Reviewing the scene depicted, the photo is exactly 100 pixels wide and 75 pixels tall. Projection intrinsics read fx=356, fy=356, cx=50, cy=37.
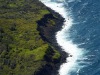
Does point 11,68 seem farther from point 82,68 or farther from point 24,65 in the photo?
point 82,68

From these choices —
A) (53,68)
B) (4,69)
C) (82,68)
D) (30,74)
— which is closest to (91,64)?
(82,68)

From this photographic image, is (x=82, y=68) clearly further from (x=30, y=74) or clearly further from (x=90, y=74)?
(x=30, y=74)

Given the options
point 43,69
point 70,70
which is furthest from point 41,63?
point 70,70

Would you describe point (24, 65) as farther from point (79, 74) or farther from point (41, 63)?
point (79, 74)

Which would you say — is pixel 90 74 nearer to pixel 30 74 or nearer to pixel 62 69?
pixel 62 69

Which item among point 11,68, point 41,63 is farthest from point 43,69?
point 11,68

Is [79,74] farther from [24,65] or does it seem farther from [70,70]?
[24,65]
